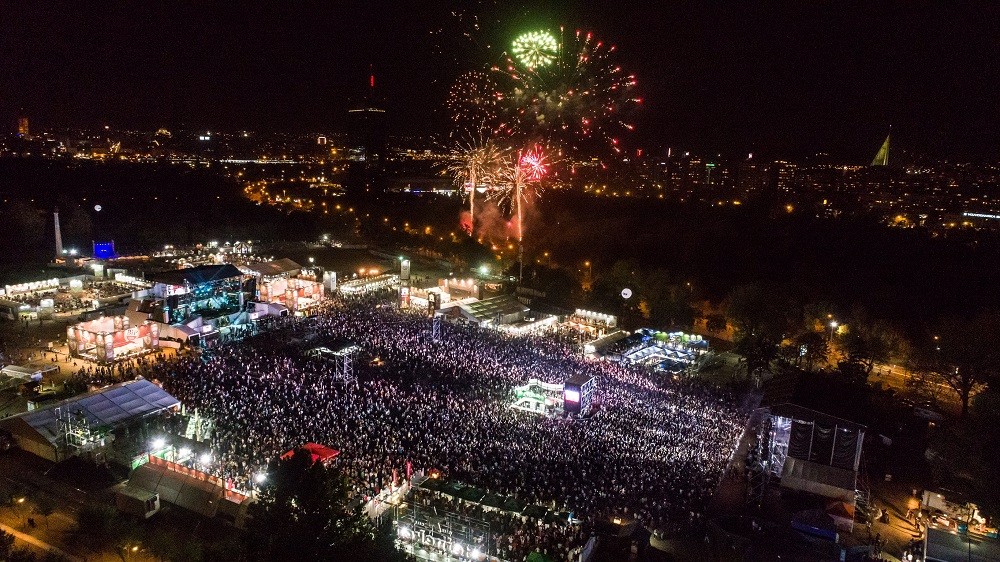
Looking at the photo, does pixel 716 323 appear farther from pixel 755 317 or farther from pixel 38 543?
pixel 38 543

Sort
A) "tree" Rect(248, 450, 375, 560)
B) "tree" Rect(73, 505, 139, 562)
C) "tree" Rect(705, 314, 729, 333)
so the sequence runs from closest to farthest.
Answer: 1. "tree" Rect(248, 450, 375, 560)
2. "tree" Rect(73, 505, 139, 562)
3. "tree" Rect(705, 314, 729, 333)

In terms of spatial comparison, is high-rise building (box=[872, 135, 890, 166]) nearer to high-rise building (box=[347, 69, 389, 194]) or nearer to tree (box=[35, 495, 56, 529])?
tree (box=[35, 495, 56, 529])

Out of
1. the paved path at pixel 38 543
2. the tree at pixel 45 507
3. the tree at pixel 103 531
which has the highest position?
the tree at pixel 103 531

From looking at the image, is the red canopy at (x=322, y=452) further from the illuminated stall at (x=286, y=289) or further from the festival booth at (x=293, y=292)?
the festival booth at (x=293, y=292)

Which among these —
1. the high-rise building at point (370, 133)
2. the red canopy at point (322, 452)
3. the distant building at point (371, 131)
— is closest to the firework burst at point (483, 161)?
the red canopy at point (322, 452)

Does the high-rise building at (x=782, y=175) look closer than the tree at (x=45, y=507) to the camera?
No

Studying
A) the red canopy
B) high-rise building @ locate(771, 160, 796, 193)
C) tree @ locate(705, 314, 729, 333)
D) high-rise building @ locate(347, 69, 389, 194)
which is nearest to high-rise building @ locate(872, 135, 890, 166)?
high-rise building @ locate(771, 160, 796, 193)

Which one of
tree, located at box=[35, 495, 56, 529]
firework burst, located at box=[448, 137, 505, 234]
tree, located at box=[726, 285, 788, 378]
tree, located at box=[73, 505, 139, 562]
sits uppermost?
firework burst, located at box=[448, 137, 505, 234]

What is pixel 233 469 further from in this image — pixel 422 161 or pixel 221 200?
pixel 422 161
